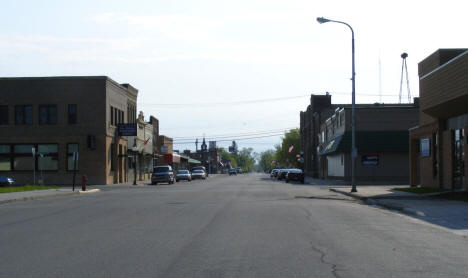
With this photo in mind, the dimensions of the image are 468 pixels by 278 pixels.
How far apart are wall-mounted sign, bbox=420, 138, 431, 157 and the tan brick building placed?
30.7 m

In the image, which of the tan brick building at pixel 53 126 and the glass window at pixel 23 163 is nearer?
the tan brick building at pixel 53 126

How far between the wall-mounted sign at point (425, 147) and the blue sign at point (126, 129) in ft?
105

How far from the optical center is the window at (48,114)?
2203 inches

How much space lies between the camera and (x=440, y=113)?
32.7m

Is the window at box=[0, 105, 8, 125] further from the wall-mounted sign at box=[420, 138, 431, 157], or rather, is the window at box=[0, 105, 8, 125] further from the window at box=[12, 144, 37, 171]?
the wall-mounted sign at box=[420, 138, 431, 157]

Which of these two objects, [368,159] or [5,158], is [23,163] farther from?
→ [368,159]

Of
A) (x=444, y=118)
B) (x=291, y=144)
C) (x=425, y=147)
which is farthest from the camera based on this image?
(x=291, y=144)

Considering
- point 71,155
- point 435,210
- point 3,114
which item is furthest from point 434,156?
point 3,114

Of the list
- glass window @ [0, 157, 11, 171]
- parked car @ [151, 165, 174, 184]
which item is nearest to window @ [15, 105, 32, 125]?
glass window @ [0, 157, 11, 171]

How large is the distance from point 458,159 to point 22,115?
134ft

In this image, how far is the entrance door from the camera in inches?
1200

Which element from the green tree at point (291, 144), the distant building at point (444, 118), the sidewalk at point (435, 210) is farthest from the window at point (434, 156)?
the green tree at point (291, 144)

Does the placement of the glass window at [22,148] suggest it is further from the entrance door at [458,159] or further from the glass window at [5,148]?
the entrance door at [458,159]

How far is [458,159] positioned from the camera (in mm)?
31234
